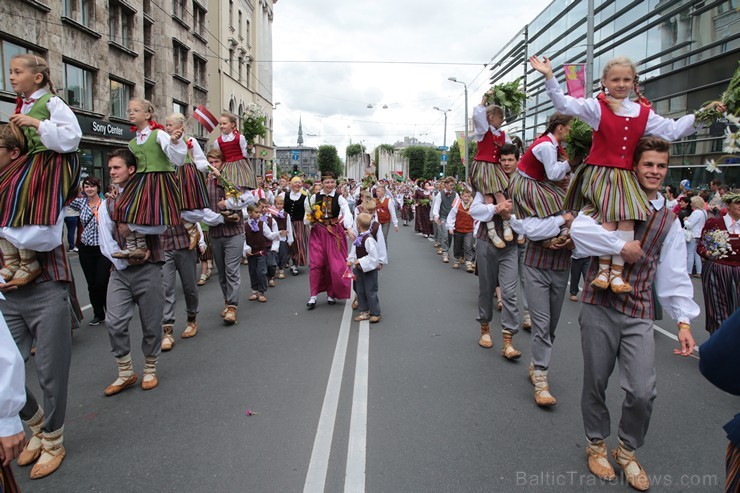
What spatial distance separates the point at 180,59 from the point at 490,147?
28856mm

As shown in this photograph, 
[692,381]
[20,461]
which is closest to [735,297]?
[692,381]

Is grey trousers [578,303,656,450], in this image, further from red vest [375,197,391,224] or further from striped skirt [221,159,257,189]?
red vest [375,197,391,224]

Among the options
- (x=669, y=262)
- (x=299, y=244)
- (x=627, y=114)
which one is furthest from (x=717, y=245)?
(x=299, y=244)

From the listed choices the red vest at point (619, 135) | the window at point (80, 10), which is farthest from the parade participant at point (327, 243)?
the window at point (80, 10)

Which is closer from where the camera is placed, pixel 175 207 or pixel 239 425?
pixel 239 425

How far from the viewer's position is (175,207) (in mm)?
4945

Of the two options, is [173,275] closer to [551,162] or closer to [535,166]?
[535,166]

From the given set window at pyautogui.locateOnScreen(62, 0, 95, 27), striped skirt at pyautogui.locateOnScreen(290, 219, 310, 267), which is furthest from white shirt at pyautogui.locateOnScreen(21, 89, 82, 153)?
window at pyautogui.locateOnScreen(62, 0, 95, 27)

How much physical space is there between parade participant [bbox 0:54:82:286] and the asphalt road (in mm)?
1438

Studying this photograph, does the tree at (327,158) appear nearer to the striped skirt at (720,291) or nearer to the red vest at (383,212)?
the red vest at (383,212)

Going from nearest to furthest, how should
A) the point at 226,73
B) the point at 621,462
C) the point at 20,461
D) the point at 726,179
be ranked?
the point at 621,462
the point at 20,461
the point at 726,179
the point at 226,73

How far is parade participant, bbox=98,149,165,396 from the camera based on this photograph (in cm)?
459

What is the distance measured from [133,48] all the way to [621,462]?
2628 cm

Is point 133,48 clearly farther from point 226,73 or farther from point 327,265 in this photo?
point 327,265
